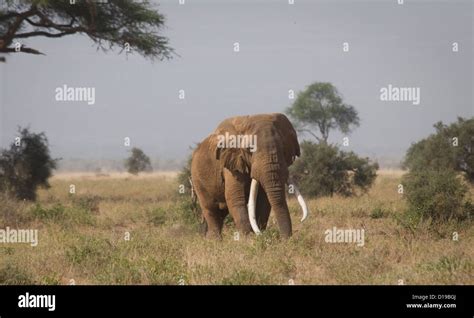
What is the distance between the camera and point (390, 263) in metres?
10.6

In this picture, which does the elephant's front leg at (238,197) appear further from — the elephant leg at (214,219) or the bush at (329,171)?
the bush at (329,171)

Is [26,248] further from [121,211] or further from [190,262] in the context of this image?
[121,211]

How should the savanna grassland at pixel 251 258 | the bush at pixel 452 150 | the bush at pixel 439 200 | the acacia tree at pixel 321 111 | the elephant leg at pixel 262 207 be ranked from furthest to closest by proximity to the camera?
the acacia tree at pixel 321 111
the bush at pixel 452 150
the bush at pixel 439 200
the elephant leg at pixel 262 207
the savanna grassland at pixel 251 258

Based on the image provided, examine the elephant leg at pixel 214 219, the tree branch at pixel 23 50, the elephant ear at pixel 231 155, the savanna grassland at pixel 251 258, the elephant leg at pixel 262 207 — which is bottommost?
the savanna grassland at pixel 251 258

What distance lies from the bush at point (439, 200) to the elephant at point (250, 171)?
3.41 metres

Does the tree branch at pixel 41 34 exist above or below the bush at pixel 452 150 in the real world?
above

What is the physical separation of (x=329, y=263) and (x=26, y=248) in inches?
232

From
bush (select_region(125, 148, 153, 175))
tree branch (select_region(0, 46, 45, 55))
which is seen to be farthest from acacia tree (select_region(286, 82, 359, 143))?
tree branch (select_region(0, 46, 45, 55))

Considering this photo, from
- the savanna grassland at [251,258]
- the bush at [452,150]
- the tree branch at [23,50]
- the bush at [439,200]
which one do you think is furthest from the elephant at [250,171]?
the bush at [452,150]

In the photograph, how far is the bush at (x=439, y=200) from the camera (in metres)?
15.3

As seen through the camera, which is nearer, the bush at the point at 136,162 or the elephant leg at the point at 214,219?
the elephant leg at the point at 214,219

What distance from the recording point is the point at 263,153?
1247cm

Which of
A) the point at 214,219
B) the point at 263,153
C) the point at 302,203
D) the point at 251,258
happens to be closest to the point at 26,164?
the point at 214,219
